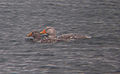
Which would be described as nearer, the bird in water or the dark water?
the dark water

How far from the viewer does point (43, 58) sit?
989 centimetres

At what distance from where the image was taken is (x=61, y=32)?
12.2m

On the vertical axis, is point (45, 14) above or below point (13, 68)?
above

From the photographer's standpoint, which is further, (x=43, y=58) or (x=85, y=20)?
(x=85, y=20)

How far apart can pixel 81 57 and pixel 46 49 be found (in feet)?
4.24

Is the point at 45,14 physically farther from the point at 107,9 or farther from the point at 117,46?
the point at 117,46

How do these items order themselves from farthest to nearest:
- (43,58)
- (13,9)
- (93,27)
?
(13,9) < (93,27) < (43,58)

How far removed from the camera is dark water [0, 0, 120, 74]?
922 cm

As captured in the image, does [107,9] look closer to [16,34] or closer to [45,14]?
[45,14]

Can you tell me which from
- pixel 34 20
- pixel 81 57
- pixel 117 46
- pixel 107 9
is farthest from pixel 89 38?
pixel 107 9

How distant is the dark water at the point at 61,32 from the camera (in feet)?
30.2

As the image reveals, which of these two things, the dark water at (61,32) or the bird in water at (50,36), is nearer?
the dark water at (61,32)

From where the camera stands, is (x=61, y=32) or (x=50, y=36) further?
(x=61, y=32)

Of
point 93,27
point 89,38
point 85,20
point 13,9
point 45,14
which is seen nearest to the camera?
point 89,38
